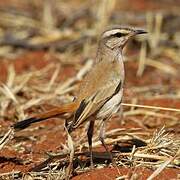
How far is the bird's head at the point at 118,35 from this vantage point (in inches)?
227

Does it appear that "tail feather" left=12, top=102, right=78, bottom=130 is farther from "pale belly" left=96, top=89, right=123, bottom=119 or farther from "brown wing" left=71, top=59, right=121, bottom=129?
"pale belly" left=96, top=89, right=123, bottom=119

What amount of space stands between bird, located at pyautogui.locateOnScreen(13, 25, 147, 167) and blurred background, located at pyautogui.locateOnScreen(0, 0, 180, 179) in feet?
2.85

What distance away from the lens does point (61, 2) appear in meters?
12.1

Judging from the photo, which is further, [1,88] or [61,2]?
[61,2]

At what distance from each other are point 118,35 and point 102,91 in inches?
25.1

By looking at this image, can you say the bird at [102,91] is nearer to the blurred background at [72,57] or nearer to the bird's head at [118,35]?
the bird's head at [118,35]

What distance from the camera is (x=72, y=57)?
32.2ft

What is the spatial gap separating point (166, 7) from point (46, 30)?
8.27 feet

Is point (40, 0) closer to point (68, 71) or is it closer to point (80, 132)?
point (68, 71)

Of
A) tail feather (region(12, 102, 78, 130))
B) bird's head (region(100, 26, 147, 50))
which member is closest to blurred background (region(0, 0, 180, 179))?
tail feather (region(12, 102, 78, 130))

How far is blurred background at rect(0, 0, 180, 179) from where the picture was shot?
7246 millimetres

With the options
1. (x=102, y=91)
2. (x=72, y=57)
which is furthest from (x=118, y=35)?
(x=72, y=57)

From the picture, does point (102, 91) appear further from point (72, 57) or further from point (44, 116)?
point (72, 57)

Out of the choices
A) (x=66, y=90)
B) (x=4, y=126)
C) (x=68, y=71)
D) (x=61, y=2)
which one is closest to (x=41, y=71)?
(x=68, y=71)
